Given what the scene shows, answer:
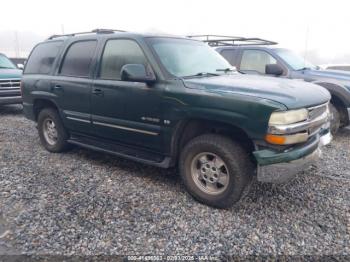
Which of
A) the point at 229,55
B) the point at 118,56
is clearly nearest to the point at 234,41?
the point at 229,55

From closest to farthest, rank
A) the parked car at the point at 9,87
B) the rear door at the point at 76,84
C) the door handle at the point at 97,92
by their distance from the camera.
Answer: the door handle at the point at 97,92, the rear door at the point at 76,84, the parked car at the point at 9,87

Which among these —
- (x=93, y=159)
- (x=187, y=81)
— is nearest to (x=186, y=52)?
(x=187, y=81)

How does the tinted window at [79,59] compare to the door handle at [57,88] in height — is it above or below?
above

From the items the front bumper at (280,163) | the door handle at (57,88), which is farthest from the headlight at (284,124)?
the door handle at (57,88)

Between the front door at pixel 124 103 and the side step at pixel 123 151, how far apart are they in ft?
0.30

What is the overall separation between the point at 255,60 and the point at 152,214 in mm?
5034

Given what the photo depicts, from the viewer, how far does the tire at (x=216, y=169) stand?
312 cm

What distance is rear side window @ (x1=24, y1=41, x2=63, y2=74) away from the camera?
4988mm

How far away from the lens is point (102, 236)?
2775 mm

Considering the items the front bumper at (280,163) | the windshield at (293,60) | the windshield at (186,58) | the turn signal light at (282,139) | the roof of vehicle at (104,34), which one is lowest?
the front bumper at (280,163)

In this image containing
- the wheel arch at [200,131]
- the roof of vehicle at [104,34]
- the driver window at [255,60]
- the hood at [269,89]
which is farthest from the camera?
the driver window at [255,60]

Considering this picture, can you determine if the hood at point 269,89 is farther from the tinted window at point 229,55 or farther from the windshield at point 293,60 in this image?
the tinted window at point 229,55

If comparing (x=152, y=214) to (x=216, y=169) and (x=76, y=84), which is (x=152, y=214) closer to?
(x=216, y=169)

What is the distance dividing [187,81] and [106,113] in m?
1.29
